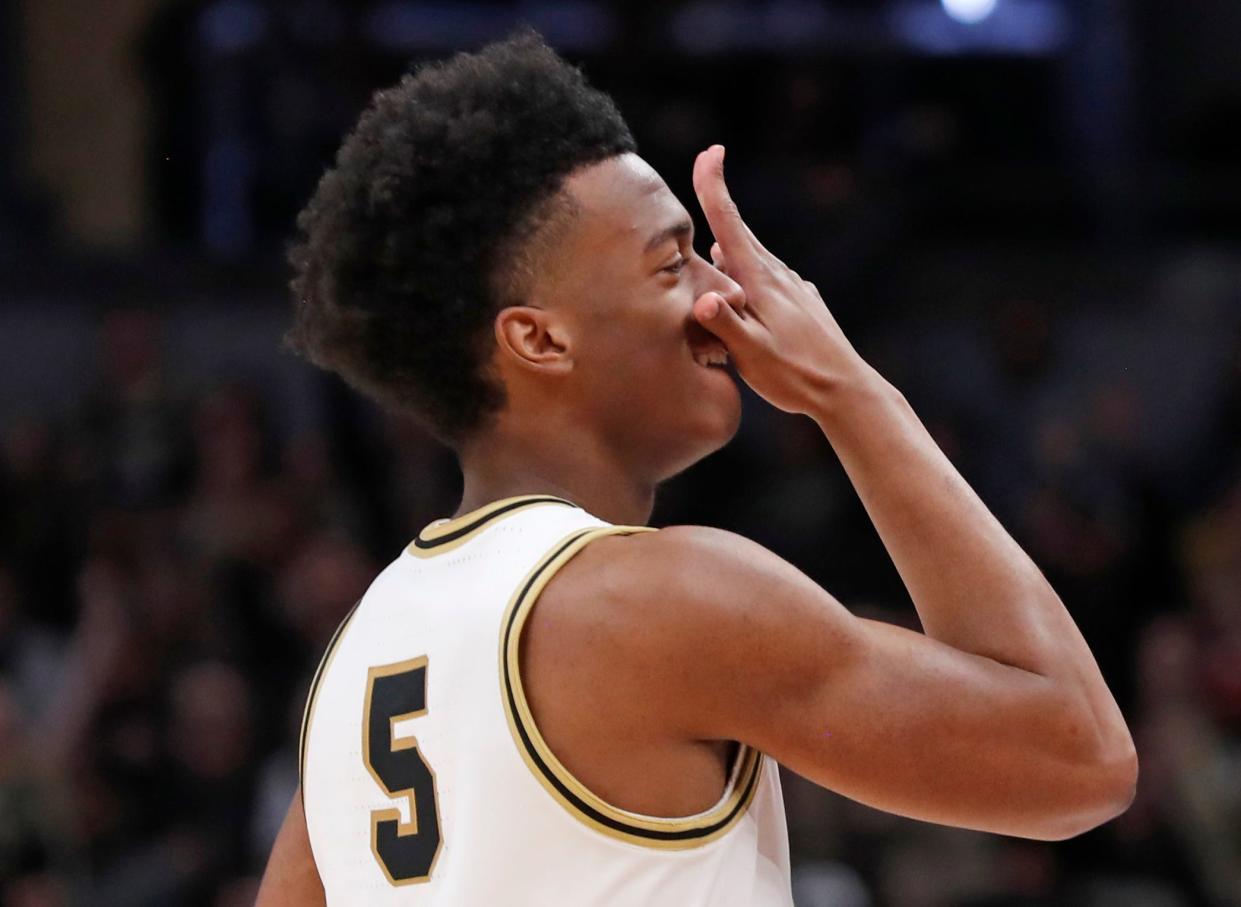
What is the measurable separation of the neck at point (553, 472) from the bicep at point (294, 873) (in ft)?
1.66

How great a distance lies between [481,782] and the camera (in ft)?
7.05

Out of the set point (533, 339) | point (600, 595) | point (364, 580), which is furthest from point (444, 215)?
point (364, 580)

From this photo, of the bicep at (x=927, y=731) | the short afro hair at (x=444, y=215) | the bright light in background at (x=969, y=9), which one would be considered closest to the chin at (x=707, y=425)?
the short afro hair at (x=444, y=215)

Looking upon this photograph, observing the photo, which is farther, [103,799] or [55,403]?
[55,403]

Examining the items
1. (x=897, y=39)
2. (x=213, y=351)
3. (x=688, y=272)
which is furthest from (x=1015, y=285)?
(x=688, y=272)

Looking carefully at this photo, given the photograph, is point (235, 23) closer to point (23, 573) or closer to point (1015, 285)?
point (23, 573)

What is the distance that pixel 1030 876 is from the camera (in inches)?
250

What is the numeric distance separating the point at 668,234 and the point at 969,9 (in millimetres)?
9073

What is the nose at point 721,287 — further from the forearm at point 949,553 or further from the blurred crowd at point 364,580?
the blurred crowd at point 364,580

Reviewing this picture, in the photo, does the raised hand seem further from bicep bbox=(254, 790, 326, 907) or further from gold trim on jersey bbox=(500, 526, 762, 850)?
bicep bbox=(254, 790, 326, 907)

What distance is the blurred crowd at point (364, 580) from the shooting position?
258 inches

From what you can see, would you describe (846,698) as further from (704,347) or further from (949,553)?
(704,347)

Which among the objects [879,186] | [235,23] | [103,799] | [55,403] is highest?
[235,23]

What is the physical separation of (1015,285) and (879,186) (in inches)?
33.1
